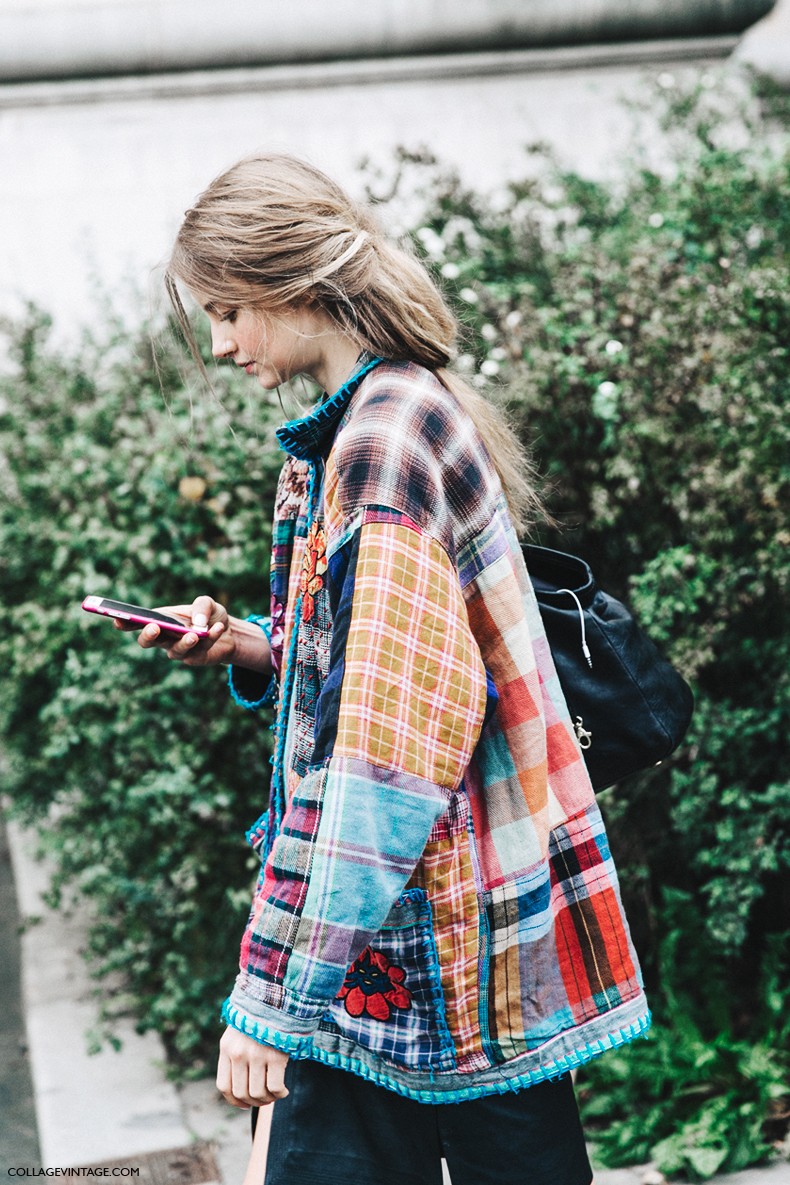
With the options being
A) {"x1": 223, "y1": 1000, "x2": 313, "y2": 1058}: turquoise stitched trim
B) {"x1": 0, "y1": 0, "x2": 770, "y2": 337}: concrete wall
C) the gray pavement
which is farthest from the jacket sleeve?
{"x1": 0, "y1": 0, "x2": 770, "y2": 337}: concrete wall

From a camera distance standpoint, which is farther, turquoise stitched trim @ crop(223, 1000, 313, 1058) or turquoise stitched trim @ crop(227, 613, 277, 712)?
turquoise stitched trim @ crop(227, 613, 277, 712)

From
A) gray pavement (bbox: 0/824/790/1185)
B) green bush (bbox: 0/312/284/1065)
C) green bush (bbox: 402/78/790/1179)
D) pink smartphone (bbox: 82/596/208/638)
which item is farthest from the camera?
green bush (bbox: 0/312/284/1065)

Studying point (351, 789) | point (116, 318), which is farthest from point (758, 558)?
point (116, 318)

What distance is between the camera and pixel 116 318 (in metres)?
4.31

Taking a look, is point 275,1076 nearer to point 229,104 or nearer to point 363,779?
point 363,779

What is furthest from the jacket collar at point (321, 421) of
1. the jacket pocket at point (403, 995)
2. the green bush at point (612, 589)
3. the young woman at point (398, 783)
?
the green bush at point (612, 589)

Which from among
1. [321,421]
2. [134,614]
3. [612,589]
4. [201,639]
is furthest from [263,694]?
[612,589]

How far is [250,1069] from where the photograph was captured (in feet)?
4.75

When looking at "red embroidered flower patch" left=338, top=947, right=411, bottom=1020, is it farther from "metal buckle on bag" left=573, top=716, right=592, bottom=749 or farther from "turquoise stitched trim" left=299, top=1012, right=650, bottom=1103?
"metal buckle on bag" left=573, top=716, right=592, bottom=749

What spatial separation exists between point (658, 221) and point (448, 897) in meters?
2.94

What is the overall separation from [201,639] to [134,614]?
0.16 meters

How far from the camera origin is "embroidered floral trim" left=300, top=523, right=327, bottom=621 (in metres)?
1.67

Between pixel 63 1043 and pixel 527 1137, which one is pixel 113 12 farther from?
pixel 527 1137

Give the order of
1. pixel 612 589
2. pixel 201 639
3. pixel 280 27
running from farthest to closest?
pixel 280 27, pixel 612 589, pixel 201 639
